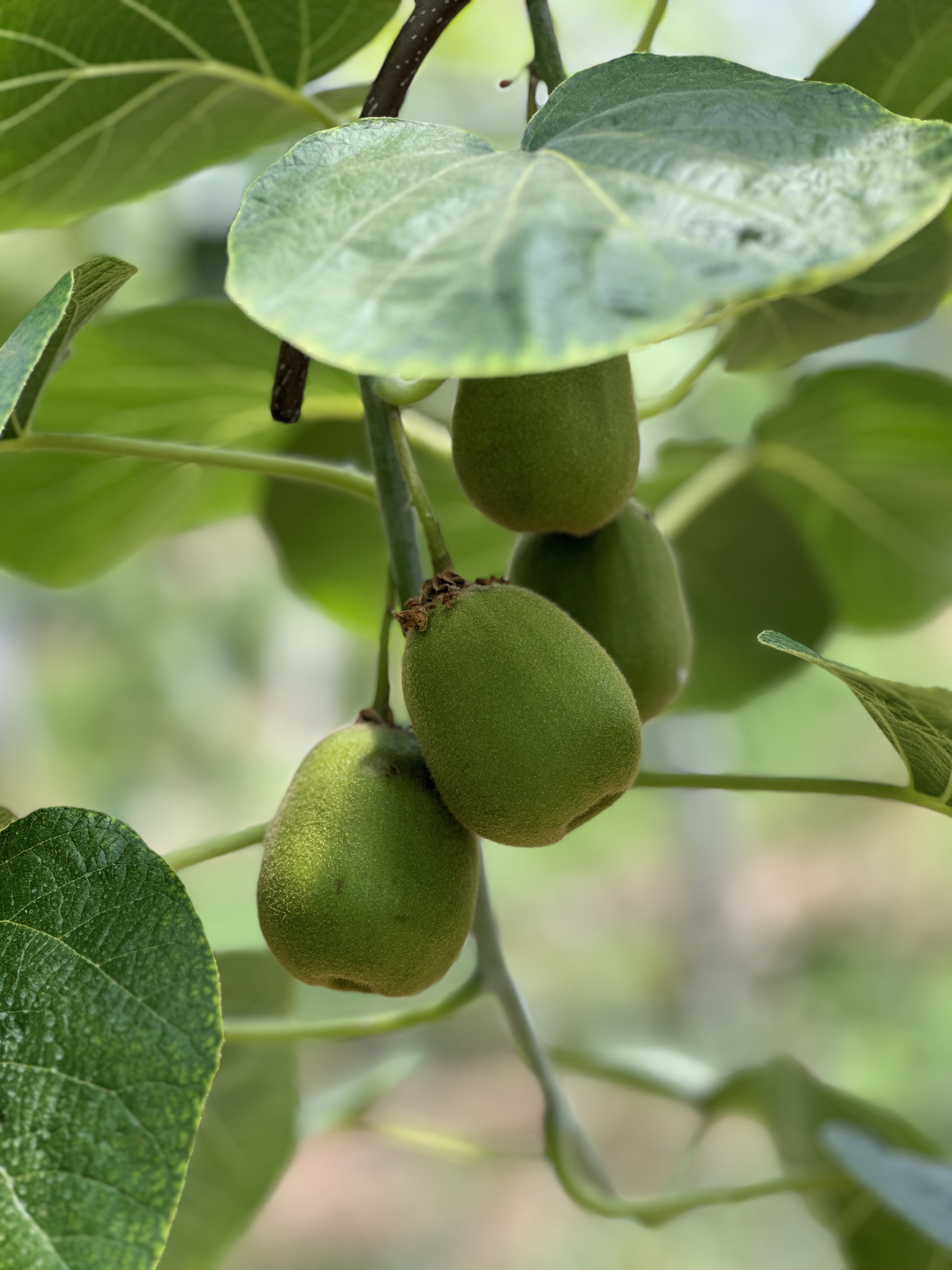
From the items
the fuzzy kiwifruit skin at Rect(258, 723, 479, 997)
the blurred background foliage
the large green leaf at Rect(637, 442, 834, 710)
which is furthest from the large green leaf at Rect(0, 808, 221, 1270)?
the blurred background foliage

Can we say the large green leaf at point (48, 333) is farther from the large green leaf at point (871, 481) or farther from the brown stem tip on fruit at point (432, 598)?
the large green leaf at point (871, 481)

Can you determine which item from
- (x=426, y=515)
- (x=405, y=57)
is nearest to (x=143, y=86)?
(x=405, y=57)

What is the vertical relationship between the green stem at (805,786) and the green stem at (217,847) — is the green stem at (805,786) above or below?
above

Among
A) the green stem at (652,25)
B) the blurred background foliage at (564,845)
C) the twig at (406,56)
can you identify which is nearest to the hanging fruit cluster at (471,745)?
the twig at (406,56)

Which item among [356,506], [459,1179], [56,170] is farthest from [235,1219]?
[459,1179]

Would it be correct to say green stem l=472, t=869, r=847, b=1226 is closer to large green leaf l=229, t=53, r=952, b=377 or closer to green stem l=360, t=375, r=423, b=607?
green stem l=360, t=375, r=423, b=607

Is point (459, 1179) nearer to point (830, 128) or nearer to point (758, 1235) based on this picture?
point (758, 1235)
